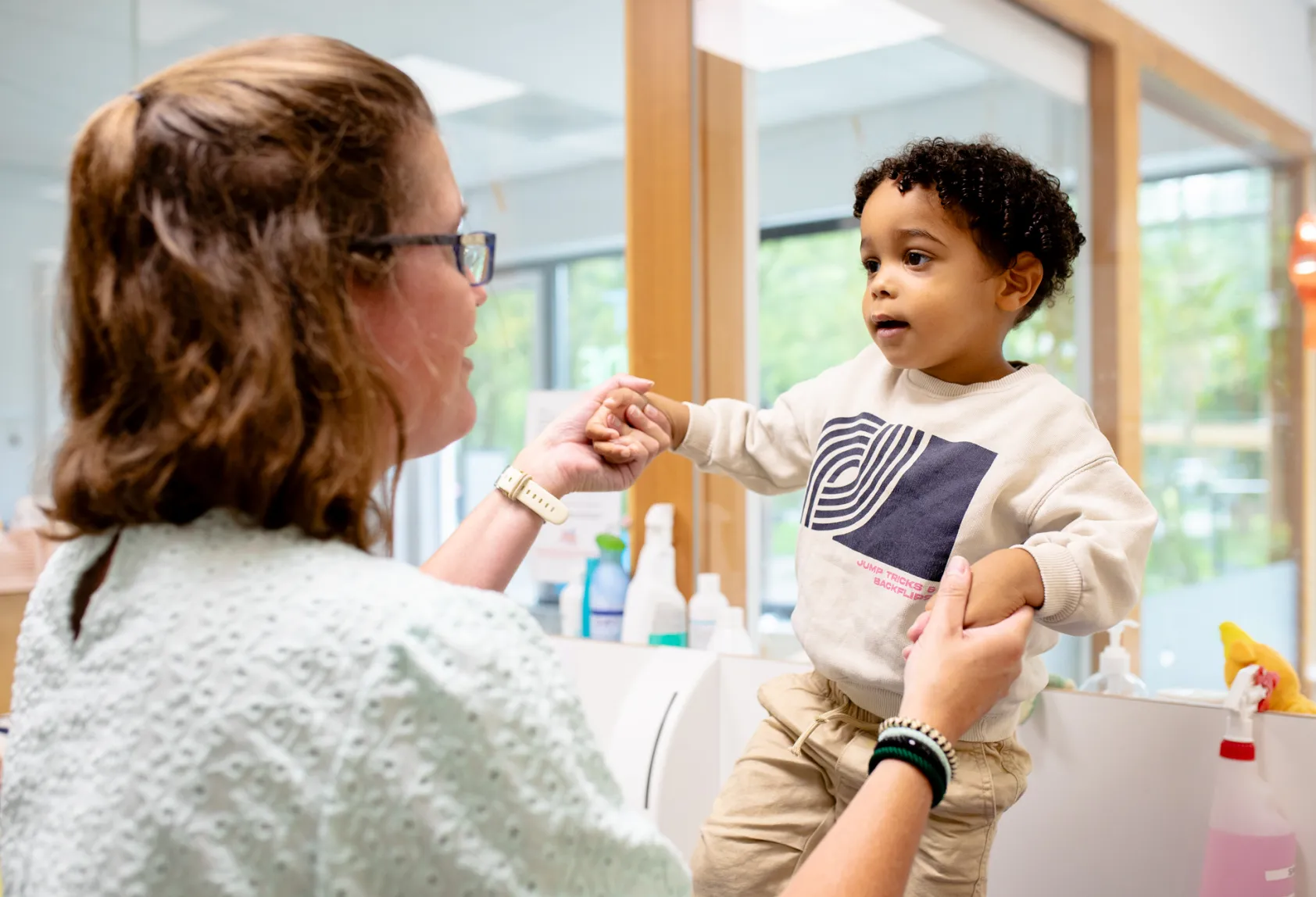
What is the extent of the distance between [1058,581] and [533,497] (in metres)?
0.52

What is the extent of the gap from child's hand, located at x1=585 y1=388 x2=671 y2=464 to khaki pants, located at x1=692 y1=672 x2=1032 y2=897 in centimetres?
33

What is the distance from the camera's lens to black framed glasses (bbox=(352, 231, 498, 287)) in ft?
2.18

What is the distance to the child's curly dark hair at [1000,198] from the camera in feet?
3.43

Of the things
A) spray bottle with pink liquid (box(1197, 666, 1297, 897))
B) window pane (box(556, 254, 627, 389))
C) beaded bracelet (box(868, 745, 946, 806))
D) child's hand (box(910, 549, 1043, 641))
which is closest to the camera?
beaded bracelet (box(868, 745, 946, 806))

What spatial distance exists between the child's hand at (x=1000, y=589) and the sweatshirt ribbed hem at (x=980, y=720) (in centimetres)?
16

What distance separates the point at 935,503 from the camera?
1065 millimetres

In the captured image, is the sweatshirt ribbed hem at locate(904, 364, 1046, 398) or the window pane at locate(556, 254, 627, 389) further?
the window pane at locate(556, 254, 627, 389)

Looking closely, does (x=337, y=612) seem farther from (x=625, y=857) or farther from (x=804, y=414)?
(x=804, y=414)

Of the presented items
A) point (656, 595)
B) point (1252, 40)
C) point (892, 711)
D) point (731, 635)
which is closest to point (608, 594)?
point (656, 595)

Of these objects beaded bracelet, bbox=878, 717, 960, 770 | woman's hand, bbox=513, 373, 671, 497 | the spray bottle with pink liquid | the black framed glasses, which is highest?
the black framed glasses

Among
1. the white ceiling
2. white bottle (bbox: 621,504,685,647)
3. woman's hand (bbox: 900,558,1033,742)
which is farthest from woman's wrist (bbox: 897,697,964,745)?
the white ceiling

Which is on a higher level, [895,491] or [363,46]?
[363,46]

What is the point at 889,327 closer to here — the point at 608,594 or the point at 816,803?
the point at 816,803

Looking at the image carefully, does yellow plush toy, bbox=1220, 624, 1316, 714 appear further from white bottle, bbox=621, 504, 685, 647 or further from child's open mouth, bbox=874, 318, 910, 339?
white bottle, bbox=621, 504, 685, 647
